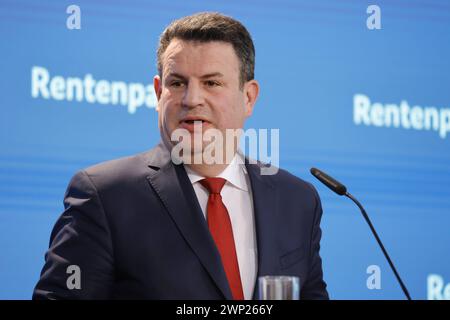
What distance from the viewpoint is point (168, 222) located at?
2.36 metres

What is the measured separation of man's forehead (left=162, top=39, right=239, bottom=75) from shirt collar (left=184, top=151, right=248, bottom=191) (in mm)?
307

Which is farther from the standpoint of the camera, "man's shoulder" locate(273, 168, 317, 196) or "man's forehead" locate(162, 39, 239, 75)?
"man's shoulder" locate(273, 168, 317, 196)

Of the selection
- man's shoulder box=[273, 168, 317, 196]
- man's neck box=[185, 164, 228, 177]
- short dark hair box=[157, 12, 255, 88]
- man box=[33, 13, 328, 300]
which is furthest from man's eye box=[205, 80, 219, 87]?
man's shoulder box=[273, 168, 317, 196]

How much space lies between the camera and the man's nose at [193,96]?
2.44 metres

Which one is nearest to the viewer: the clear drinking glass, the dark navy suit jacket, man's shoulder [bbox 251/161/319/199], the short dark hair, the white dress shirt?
the clear drinking glass

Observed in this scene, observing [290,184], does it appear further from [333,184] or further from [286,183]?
[333,184]

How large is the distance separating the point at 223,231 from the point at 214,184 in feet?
0.53

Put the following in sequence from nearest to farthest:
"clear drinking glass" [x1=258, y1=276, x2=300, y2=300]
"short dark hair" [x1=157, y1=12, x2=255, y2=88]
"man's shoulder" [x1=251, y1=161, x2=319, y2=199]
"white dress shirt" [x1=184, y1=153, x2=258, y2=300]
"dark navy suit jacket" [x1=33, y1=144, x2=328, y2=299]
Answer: "clear drinking glass" [x1=258, y1=276, x2=300, y2=300] → "dark navy suit jacket" [x1=33, y1=144, x2=328, y2=299] → "white dress shirt" [x1=184, y1=153, x2=258, y2=300] → "short dark hair" [x1=157, y1=12, x2=255, y2=88] → "man's shoulder" [x1=251, y1=161, x2=319, y2=199]

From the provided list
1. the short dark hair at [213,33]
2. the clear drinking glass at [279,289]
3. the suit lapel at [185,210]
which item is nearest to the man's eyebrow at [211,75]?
the short dark hair at [213,33]

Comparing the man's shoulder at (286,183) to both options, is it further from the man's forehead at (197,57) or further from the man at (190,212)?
the man's forehead at (197,57)

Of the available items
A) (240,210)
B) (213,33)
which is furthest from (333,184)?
(213,33)

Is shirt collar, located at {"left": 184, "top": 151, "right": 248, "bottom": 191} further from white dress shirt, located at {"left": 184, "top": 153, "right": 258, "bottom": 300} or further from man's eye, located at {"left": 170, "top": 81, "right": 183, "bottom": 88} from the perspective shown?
man's eye, located at {"left": 170, "top": 81, "right": 183, "bottom": 88}

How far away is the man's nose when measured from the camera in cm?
244

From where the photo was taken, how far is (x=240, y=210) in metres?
2.52
